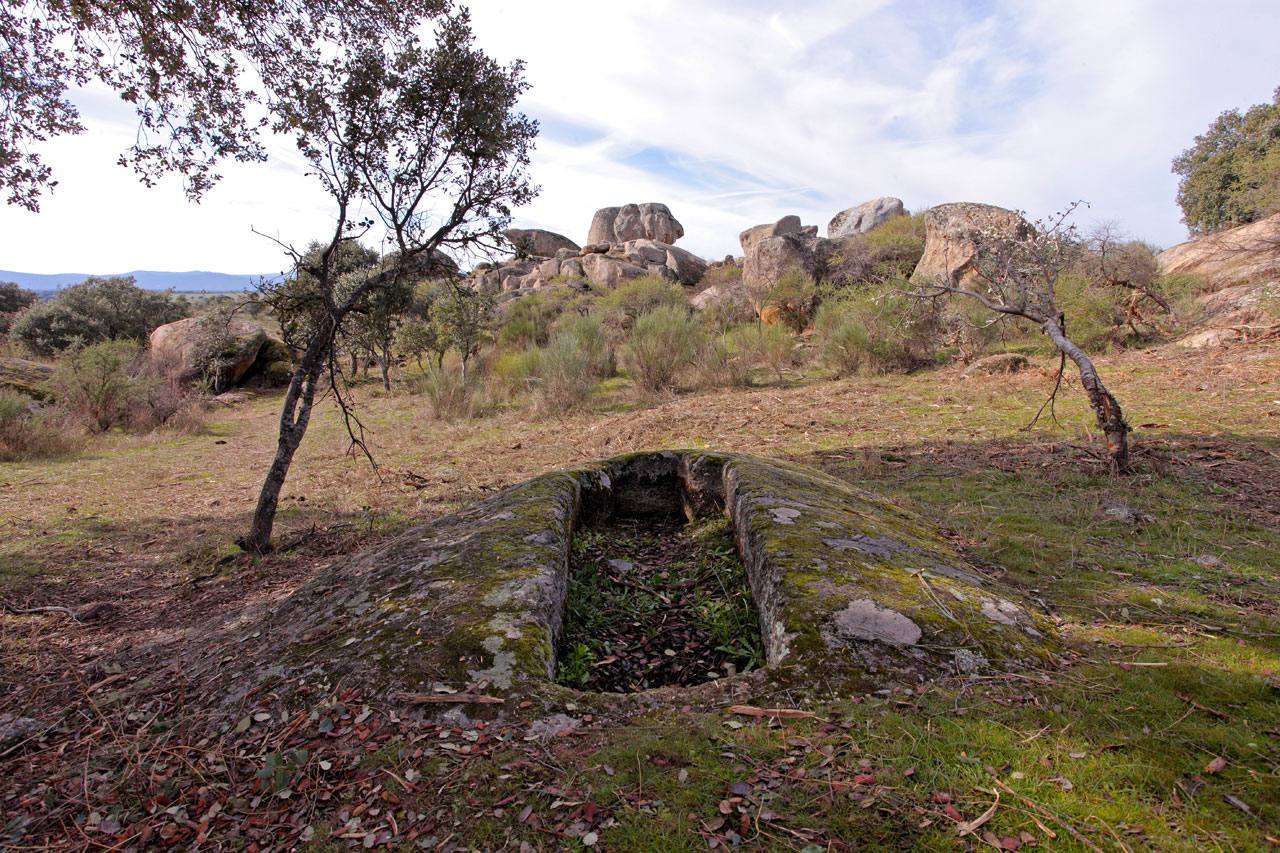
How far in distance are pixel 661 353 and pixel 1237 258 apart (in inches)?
530

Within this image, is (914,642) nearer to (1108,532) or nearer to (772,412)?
(1108,532)

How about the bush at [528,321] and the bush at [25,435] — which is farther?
the bush at [528,321]

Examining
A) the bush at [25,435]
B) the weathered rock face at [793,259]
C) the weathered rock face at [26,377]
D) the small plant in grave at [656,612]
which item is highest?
the weathered rock face at [793,259]

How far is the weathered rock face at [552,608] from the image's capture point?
7.99ft

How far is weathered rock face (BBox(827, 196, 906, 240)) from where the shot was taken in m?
33.4

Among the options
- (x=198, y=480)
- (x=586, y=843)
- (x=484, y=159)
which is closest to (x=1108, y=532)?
(x=586, y=843)

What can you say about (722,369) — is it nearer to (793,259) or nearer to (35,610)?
(35,610)

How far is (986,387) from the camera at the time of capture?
10.7 meters

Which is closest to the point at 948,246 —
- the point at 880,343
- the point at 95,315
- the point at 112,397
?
the point at 880,343

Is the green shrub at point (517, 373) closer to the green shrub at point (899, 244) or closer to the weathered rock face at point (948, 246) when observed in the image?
the weathered rock face at point (948, 246)

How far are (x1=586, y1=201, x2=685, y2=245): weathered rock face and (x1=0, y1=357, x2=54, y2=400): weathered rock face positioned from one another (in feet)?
103

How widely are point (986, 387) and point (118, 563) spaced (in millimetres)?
11732

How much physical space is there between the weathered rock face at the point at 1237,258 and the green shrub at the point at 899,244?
7923 mm

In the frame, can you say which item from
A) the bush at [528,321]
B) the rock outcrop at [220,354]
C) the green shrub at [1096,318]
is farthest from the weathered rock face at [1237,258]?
the rock outcrop at [220,354]
